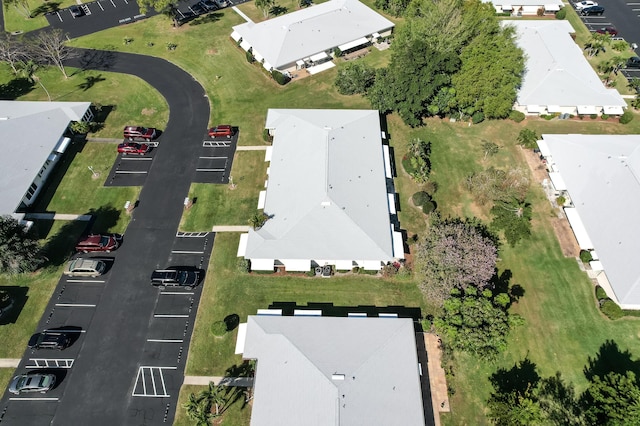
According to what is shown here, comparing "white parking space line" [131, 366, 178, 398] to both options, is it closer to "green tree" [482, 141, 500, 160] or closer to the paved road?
the paved road

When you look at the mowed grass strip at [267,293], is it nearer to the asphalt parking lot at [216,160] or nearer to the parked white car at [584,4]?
the asphalt parking lot at [216,160]

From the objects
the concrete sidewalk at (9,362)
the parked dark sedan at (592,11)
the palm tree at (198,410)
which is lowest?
the palm tree at (198,410)

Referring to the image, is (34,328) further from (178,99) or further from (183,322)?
(178,99)

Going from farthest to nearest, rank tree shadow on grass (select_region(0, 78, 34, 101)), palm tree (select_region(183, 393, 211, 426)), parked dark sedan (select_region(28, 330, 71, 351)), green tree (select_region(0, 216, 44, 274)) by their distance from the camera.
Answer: tree shadow on grass (select_region(0, 78, 34, 101)) < green tree (select_region(0, 216, 44, 274)) < parked dark sedan (select_region(28, 330, 71, 351)) < palm tree (select_region(183, 393, 211, 426))

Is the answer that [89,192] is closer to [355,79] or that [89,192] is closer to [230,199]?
[230,199]

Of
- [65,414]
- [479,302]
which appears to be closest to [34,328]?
[65,414]

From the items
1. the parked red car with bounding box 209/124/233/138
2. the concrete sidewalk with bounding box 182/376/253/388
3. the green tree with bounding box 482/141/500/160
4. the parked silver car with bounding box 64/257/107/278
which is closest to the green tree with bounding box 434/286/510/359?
the concrete sidewalk with bounding box 182/376/253/388

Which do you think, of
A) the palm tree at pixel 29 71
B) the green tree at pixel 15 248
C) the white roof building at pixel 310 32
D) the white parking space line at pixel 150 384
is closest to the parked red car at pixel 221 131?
the white roof building at pixel 310 32

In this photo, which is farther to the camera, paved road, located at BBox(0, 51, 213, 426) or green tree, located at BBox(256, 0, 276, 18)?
green tree, located at BBox(256, 0, 276, 18)
